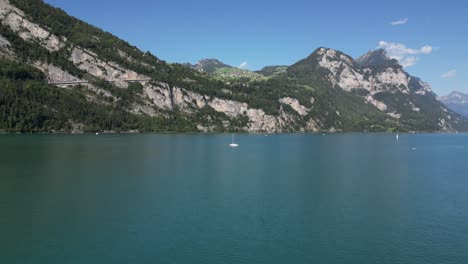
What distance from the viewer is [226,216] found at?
51.5 m

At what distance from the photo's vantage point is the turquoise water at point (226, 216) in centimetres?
3825

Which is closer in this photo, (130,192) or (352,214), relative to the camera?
(352,214)

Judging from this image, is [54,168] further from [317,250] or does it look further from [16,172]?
[317,250]

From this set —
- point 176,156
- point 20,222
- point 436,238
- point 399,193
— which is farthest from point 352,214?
point 176,156

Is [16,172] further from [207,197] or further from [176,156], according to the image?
[176,156]

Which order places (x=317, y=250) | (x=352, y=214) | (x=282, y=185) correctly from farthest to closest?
(x=282, y=185)
(x=352, y=214)
(x=317, y=250)

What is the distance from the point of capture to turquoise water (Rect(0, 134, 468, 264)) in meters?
38.2

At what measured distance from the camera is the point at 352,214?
53719 mm

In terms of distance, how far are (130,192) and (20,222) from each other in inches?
815

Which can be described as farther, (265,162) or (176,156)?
(176,156)

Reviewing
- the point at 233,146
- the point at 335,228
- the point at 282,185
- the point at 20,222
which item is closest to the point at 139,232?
the point at 20,222

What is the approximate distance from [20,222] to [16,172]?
4006cm

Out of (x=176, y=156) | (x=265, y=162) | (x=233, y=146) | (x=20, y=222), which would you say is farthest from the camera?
(x=233, y=146)

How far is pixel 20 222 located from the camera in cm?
4659
